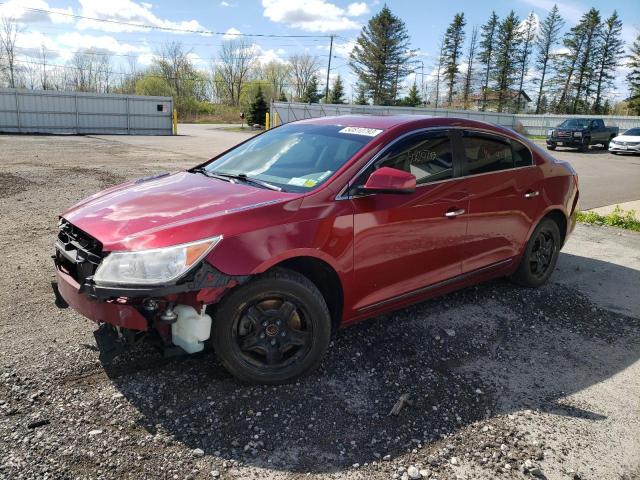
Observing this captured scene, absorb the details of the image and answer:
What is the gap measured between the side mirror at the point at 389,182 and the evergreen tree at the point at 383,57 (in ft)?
197

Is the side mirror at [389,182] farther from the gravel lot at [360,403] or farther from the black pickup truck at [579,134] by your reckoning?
the black pickup truck at [579,134]

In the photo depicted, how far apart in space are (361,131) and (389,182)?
2.47ft

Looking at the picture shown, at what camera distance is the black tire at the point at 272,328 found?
114 inches

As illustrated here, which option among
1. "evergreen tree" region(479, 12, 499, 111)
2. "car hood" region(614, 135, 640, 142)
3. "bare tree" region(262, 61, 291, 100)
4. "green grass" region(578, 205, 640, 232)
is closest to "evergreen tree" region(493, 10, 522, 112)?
"evergreen tree" region(479, 12, 499, 111)

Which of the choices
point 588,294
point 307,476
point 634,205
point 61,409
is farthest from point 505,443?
point 634,205

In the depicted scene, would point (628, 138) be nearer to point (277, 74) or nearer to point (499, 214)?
point (499, 214)

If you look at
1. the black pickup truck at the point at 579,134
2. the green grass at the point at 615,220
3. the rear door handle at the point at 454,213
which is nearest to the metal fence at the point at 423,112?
the black pickup truck at the point at 579,134

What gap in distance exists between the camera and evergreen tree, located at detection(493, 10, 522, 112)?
63.5m

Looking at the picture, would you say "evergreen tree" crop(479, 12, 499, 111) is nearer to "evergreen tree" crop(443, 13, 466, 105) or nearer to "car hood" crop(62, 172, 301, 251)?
"evergreen tree" crop(443, 13, 466, 105)

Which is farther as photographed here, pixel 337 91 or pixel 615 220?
pixel 337 91

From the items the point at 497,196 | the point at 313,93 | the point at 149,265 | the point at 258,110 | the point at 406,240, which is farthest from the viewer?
the point at 313,93

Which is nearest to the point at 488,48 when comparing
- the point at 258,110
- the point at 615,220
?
the point at 258,110

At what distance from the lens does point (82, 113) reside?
30.5 metres

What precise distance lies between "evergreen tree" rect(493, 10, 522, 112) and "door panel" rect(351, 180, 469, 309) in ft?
216
